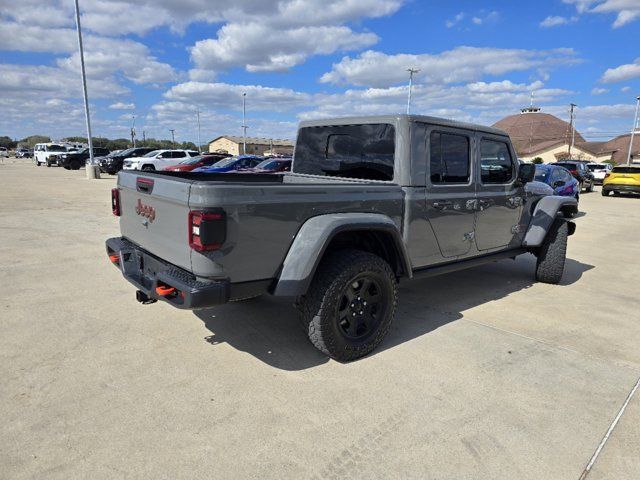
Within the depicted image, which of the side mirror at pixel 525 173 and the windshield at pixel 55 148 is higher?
the windshield at pixel 55 148

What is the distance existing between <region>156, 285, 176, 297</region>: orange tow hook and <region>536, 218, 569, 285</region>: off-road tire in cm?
458

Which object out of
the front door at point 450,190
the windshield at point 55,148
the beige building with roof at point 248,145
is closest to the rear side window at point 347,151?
the front door at point 450,190

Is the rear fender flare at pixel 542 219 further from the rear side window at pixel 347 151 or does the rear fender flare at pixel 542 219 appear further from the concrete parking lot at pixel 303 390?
the rear side window at pixel 347 151

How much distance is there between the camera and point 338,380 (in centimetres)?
308

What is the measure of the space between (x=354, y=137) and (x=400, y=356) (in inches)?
78.9

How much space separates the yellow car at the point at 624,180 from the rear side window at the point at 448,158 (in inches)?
768

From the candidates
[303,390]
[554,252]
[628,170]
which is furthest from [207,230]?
[628,170]

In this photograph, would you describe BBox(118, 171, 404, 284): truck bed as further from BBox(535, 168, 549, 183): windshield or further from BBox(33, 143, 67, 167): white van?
BBox(33, 143, 67, 167): white van

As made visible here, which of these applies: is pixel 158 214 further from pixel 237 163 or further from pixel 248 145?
pixel 248 145

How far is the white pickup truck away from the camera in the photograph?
23.5m

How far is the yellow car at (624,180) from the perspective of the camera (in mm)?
19234

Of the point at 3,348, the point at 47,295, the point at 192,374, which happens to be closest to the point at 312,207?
the point at 192,374

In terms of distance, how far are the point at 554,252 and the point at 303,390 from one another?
13.2 ft

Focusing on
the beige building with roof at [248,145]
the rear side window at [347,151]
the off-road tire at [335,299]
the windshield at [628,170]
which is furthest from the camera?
the beige building with roof at [248,145]
